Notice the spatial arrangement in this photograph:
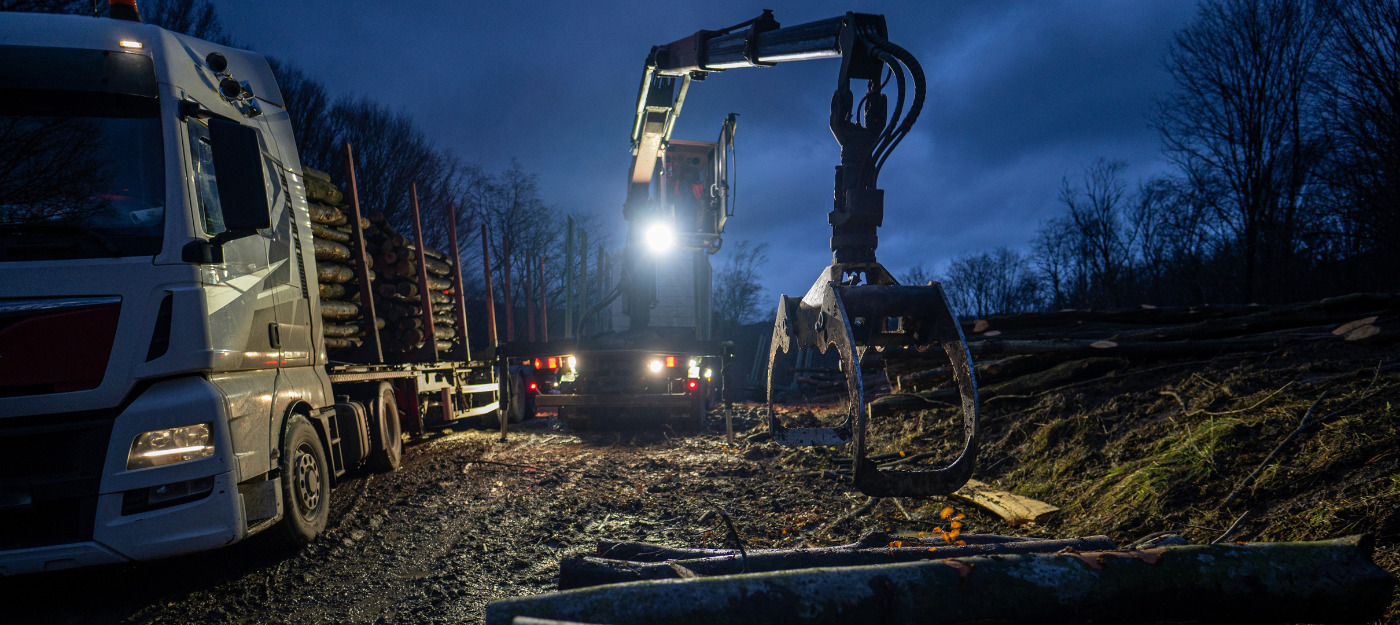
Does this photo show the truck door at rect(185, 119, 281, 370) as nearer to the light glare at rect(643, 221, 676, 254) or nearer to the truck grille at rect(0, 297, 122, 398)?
the truck grille at rect(0, 297, 122, 398)

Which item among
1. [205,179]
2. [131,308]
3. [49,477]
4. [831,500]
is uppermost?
[205,179]

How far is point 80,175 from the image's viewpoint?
3.49 m

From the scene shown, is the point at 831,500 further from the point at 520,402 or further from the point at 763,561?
the point at 520,402

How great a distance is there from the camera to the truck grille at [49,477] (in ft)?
10.3

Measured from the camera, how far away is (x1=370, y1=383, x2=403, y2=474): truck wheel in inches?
263

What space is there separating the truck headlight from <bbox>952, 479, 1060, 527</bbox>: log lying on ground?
16.0 ft

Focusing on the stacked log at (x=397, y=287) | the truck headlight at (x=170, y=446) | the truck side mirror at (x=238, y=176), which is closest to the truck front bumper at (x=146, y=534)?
the truck headlight at (x=170, y=446)

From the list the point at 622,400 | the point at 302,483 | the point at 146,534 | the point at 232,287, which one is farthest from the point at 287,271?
the point at 622,400

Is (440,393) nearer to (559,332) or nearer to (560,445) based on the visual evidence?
(560,445)

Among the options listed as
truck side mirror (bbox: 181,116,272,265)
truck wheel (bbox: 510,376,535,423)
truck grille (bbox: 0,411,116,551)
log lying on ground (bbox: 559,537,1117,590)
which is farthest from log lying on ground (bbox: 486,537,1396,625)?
truck wheel (bbox: 510,376,535,423)

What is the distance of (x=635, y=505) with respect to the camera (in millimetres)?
5773

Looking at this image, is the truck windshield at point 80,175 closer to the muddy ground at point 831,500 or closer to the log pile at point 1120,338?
the muddy ground at point 831,500

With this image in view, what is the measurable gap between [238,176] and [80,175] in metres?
0.75

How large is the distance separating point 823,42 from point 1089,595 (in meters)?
3.47
